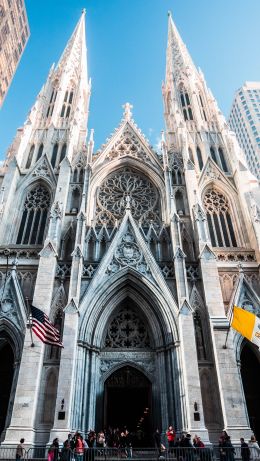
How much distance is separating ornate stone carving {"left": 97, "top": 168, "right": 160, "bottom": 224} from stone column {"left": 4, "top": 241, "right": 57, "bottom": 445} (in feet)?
23.5

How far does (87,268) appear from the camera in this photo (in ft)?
61.6

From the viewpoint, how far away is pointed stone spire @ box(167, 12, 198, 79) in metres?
34.8

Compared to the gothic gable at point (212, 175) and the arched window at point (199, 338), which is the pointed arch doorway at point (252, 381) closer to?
the arched window at point (199, 338)

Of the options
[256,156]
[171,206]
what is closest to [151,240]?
[171,206]

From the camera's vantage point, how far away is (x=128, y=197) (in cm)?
2245

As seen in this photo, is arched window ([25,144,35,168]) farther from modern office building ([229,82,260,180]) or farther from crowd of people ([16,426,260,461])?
modern office building ([229,82,260,180])

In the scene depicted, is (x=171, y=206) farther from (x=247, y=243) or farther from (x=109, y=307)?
(x=109, y=307)

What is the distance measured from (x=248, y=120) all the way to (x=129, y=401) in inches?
2228

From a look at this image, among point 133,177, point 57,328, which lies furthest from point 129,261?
point 133,177

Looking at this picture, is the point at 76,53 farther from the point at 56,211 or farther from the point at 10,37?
the point at 56,211

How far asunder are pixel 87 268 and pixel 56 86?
22.0m

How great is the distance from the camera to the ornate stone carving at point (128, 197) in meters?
23.0

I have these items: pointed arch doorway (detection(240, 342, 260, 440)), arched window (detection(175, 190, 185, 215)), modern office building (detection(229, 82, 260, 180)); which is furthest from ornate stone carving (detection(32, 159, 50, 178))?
modern office building (detection(229, 82, 260, 180))

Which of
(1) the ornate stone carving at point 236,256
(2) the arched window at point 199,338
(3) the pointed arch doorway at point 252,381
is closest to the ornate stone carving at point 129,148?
(1) the ornate stone carving at point 236,256
